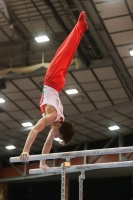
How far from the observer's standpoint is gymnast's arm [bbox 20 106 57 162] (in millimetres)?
4324

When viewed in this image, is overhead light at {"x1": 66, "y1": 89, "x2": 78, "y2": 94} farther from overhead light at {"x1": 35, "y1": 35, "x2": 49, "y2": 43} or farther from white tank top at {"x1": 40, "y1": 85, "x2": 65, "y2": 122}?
white tank top at {"x1": 40, "y1": 85, "x2": 65, "y2": 122}

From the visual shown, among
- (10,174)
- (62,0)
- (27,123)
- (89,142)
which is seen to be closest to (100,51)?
(62,0)

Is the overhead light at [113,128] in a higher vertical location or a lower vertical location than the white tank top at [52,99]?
higher

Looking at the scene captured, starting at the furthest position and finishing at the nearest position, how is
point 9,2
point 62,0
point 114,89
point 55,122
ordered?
1. point 114,89
2. point 9,2
3. point 62,0
4. point 55,122

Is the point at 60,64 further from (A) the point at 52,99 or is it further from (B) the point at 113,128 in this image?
(B) the point at 113,128

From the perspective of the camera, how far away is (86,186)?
18.2 metres

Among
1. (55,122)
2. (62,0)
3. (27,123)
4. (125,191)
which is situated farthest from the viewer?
(125,191)

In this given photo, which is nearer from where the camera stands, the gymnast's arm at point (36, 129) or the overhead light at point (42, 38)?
the gymnast's arm at point (36, 129)

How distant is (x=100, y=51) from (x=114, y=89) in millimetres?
1483

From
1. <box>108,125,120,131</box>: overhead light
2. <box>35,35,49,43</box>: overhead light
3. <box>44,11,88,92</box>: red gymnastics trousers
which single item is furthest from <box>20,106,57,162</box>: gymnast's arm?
<box>108,125,120,131</box>: overhead light

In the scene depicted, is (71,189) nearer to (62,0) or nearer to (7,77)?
(7,77)

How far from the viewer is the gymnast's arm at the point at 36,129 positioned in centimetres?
432

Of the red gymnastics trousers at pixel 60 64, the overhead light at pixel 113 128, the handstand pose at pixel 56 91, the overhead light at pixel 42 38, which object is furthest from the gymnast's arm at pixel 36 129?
the overhead light at pixel 113 128

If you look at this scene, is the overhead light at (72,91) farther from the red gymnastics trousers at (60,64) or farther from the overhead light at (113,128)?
the red gymnastics trousers at (60,64)
